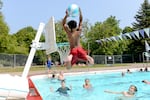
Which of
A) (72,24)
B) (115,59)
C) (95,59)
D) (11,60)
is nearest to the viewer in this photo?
(72,24)

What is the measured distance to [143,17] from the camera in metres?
62.5

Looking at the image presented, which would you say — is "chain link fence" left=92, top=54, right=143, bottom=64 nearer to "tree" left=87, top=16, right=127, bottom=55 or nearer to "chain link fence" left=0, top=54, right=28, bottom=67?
"tree" left=87, top=16, right=127, bottom=55

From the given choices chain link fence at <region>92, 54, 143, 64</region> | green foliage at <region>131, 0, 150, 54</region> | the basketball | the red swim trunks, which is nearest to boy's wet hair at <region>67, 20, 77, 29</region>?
the basketball

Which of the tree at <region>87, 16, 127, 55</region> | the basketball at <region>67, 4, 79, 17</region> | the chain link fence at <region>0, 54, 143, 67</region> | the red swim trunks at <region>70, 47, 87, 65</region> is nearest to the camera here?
the basketball at <region>67, 4, 79, 17</region>

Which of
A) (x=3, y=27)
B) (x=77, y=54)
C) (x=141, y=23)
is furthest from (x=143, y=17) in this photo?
(x=77, y=54)

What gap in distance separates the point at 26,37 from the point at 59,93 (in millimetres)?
56870

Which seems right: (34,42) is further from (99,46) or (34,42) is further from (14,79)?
(99,46)

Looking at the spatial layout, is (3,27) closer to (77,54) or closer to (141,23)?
(141,23)

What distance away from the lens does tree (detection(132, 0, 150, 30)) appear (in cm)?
6149

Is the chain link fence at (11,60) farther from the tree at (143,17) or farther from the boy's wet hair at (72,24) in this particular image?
the tree at (143,17)

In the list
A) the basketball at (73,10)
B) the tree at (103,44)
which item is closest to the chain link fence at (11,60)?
the tree at (103,44)

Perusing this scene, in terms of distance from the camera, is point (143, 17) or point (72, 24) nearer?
point (72, 24)

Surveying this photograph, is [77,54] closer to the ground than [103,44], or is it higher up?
closer to the ground

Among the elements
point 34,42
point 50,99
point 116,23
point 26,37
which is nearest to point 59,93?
point 50,99
